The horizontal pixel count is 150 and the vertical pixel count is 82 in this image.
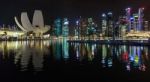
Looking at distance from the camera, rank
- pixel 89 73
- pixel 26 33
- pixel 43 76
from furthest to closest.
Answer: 1. pixel 26 33
2. pixel 89 73
3. pixel 43 76

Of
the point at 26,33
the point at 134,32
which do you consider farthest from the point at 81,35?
the point at 26,33

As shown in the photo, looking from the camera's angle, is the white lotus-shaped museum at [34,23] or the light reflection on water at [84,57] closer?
the light reflection on water at [84,57]

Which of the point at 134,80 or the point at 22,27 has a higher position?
the point at 22,27

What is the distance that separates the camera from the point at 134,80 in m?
13.7

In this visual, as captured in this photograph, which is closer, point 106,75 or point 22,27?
point 106,75

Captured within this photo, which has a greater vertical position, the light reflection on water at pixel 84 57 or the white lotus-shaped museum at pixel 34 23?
the white lotus-shaped museum at pixel 34 23

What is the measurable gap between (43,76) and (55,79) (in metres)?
0.92

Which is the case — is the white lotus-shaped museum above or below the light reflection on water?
above

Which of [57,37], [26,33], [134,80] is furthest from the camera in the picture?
[57,37]

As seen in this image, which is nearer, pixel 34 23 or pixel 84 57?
pixel 84 57

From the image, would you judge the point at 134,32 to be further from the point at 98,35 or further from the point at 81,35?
the point at 81,35

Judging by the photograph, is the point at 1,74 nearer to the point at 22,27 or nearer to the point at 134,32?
the point at 134,32

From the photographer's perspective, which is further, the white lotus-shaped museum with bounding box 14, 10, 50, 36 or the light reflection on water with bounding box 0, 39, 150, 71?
the white lotus-shaped museum with bounding box 14, 10, 50, 36

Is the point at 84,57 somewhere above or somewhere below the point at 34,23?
below
